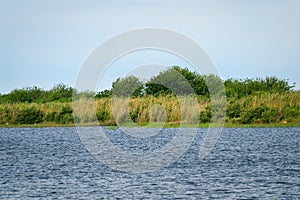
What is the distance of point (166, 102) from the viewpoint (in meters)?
52.7

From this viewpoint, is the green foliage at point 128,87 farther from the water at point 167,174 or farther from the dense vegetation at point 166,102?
the water at point 167,174

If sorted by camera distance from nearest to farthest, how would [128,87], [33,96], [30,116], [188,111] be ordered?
1. [188,111]
2. [30,116]
3. [128,87]
4. [33,96]

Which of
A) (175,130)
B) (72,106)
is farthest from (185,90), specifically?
(175,130)

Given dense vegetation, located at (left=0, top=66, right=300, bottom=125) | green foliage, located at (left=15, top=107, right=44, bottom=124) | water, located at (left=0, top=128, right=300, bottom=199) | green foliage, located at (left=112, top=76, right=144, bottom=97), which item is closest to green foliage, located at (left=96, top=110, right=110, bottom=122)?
dense vegetation, located at (left=0, top=66, right=300, bottom=125)

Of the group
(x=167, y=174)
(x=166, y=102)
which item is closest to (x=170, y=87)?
(x=166, y=102)

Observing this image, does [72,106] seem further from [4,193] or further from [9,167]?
[4,193]

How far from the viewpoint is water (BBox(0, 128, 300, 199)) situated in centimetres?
2133

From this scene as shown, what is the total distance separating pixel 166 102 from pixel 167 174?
27218 mm

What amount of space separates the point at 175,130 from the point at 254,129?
5.04m

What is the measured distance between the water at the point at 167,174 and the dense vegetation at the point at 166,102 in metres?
11.8

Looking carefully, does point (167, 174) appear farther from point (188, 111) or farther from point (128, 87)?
point (128, 87)

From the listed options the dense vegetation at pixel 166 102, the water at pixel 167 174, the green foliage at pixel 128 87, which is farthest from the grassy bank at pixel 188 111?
the water at pixel 167 174

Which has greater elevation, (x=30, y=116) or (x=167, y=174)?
(x=30, y=116)

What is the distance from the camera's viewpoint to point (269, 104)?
51125mm
